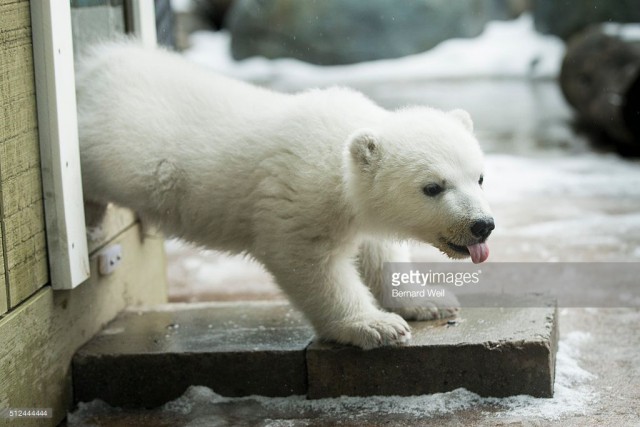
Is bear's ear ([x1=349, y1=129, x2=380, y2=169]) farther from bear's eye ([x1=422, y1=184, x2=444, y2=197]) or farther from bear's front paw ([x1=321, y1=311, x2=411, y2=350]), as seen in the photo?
bear's front paw ([x1=321, y1=311, x2=411, y2=350])

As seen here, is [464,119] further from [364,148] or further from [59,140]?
[59,140]

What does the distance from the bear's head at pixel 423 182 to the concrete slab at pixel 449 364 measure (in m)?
0.42

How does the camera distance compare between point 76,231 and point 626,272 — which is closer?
point 76,231

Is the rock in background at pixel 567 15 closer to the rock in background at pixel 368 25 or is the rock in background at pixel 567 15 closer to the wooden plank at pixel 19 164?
the rock in background at pixel 368 25

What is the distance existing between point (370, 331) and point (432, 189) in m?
0.59

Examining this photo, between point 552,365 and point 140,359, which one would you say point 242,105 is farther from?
point 552,365

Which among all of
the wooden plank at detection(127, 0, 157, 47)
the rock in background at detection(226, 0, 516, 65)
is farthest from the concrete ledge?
the rock in background at detection(226, 0, 516, 65)

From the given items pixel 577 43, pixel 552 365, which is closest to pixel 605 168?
pixel 577 43

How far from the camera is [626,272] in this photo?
197 inches

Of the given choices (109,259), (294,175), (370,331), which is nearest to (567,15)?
(109,259)

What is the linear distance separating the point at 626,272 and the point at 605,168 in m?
3.01

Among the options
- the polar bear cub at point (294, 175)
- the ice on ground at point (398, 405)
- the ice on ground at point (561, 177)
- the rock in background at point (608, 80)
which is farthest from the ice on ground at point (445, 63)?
the ice on ground at point (398, 405)

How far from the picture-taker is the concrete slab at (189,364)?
3545 millimetres

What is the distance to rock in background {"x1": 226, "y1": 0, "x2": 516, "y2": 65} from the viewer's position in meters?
9.90
